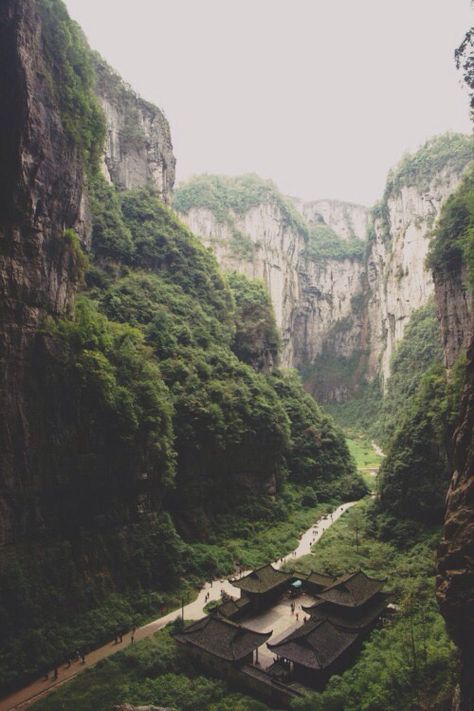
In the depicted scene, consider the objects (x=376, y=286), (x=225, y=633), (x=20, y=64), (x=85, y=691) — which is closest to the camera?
(x=85, y=691)

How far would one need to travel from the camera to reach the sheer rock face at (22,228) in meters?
23.2

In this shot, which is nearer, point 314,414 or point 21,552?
point 21,552

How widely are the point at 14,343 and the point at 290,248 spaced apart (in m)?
90.3

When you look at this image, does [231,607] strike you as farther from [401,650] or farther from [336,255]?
[336,255]

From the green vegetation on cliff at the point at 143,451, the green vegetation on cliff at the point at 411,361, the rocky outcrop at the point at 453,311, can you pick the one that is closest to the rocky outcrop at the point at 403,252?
the green vegetation on cliff at the point at 411,361

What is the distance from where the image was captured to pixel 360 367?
10594 centimetres

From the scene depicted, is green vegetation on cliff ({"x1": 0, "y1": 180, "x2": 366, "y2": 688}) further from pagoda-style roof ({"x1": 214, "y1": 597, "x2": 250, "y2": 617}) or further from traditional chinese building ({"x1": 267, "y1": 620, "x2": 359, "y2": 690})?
traditional chinese building ({"x1": 267, "y1": 620, "x2": 359, "y2": 690})

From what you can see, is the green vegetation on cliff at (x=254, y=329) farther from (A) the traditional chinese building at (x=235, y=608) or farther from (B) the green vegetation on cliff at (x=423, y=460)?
(A) the traditional chinese building at (x=235, y=608)

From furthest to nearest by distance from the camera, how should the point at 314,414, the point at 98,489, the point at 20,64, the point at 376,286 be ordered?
the point at 376,286 < the point at 314,414 < the point at 98,489 < the point at 20,64

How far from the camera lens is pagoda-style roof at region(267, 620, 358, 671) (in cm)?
1928

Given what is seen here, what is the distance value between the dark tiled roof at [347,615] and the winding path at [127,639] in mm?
6434

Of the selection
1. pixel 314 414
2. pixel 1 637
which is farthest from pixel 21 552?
pixel 314 414

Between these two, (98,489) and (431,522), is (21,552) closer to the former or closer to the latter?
(98,489)

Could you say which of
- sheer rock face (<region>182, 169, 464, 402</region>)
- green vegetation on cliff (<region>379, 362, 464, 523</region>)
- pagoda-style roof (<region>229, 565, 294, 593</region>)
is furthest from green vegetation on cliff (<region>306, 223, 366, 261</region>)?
pagoda-style roof (<region>229, 565, 294, 593</region>)
